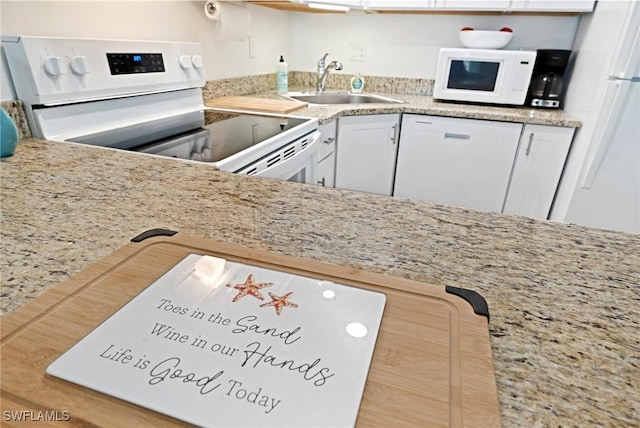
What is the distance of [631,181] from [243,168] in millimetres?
1756

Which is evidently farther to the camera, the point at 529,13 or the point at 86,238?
the point at 529,13

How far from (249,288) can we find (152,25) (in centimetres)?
158

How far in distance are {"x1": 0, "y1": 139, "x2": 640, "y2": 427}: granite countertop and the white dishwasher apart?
60.0 inches

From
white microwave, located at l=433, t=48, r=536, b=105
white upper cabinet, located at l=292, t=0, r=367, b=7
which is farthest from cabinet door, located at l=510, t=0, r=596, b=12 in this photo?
white upper cabinet, located at l=292, t=0, r=367, b=7

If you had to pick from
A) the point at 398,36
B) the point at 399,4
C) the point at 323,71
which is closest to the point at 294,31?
the point at 323,71

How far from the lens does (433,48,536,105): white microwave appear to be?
2062mm

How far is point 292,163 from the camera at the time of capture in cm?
147

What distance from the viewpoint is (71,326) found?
367 mm

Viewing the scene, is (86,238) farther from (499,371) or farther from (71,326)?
(499,371)

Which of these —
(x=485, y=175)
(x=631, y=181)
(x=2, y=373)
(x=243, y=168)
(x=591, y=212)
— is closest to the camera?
(x=2, y=373)

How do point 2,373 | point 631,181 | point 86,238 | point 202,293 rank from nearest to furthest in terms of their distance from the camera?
point 2,373 < point 202,293 < point 86,238 < point 631,181

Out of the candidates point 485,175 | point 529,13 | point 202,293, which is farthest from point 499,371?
point 529,13

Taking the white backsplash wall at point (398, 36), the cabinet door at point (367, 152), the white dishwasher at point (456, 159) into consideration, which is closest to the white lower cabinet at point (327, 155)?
the cabinet door at point (367, 152)

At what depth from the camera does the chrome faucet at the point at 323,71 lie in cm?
253
